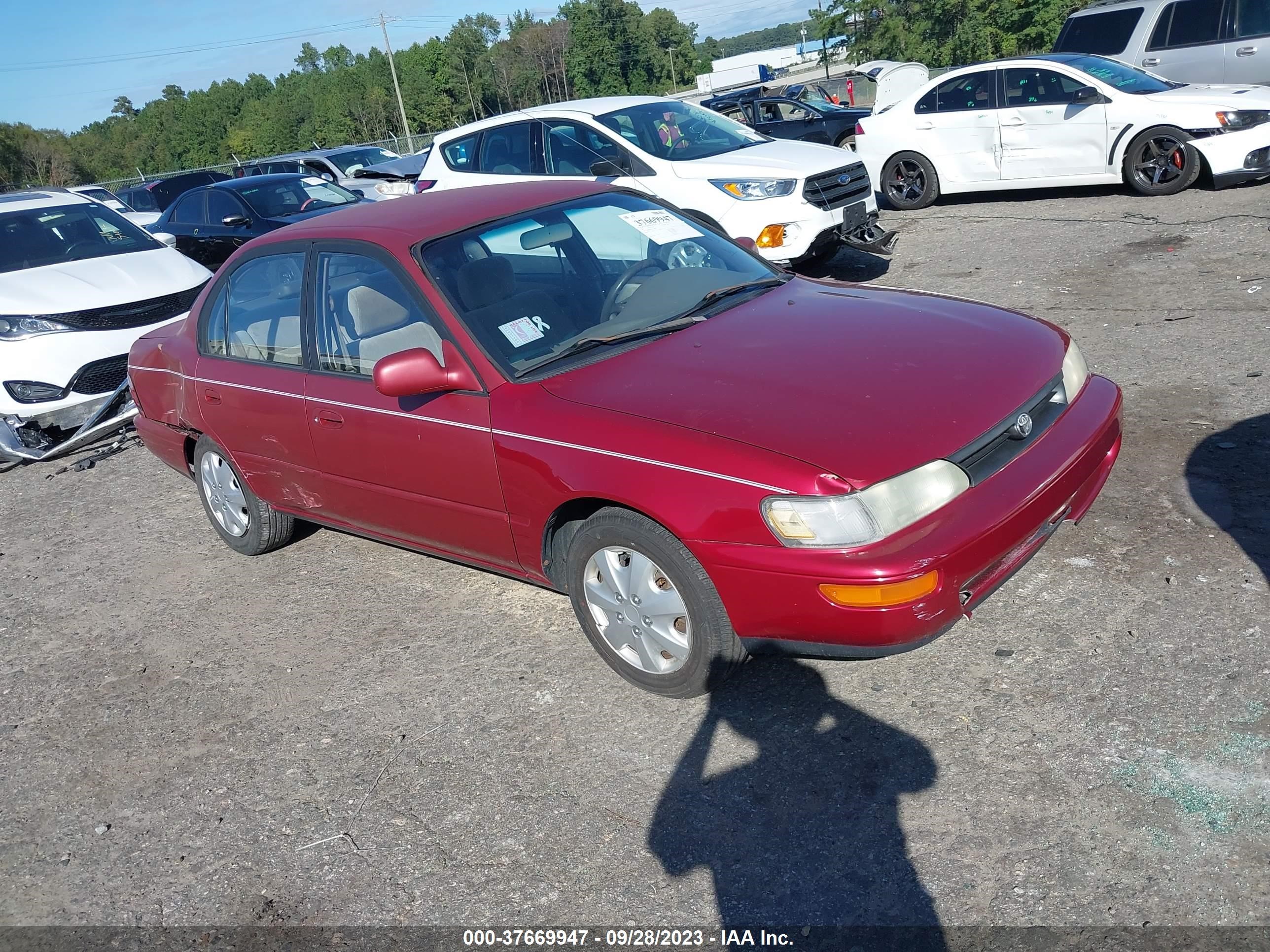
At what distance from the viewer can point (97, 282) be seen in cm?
827

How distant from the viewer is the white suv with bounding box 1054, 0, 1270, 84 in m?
12.7

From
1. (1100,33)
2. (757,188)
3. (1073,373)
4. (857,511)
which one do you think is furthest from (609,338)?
(1100,33)

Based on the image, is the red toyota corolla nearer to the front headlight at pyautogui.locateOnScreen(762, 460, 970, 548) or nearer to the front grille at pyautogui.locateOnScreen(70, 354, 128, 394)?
the front headlight at pyautogui.locateOnScreen(762, 460, 970, 548)

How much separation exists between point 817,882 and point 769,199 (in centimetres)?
680

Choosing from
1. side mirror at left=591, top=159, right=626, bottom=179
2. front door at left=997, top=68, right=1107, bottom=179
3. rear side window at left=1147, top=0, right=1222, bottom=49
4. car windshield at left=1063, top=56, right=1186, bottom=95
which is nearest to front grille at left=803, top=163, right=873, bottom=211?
side mirror at left=591, top=159, right=626, bottom=179

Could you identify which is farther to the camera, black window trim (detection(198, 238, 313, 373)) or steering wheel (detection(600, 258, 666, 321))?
black window trim (detection(198, 238, 313, 373))

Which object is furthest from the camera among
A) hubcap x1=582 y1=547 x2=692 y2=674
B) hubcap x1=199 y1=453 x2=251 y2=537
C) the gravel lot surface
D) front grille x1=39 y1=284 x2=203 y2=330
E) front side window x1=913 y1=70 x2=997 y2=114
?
front side window x1=913 y1=70 x2=997 y2=114

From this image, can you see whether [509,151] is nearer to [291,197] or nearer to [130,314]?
[130,314]

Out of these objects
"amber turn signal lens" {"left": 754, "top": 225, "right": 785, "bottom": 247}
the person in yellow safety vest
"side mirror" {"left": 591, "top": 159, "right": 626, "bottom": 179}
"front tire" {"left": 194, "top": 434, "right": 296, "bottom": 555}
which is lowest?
"front tire" {"left": 194, "top": 434, "right": 296, "bottom": 555}

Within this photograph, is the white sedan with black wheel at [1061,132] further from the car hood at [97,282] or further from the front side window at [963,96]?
the car hood at [97,282]

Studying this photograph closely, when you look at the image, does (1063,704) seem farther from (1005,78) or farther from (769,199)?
(1005,78)

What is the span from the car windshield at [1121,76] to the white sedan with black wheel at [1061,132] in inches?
0.6

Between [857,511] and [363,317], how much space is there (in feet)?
7.67

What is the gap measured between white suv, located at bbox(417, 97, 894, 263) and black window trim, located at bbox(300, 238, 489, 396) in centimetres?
407
